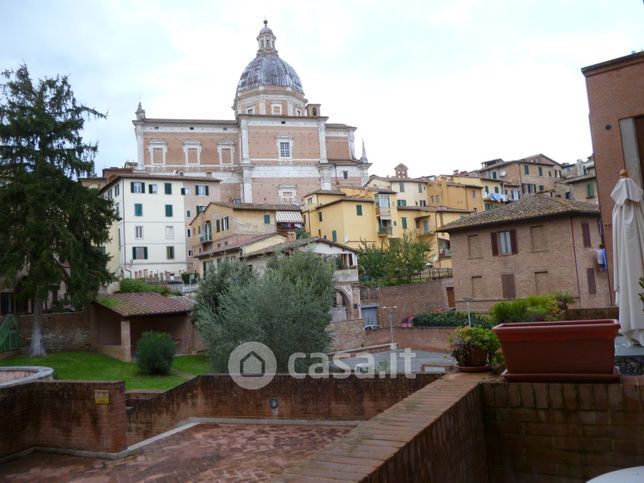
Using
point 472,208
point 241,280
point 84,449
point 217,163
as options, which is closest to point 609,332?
point 84,449

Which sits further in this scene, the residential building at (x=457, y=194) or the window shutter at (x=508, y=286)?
the residential building at (x=457, y=194)

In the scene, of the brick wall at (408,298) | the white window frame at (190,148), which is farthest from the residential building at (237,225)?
the white window frame at (190,148)

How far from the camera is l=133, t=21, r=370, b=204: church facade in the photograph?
213ft

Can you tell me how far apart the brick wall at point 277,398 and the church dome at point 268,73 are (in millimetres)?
64447

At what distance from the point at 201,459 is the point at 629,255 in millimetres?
7639

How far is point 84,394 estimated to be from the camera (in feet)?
37.4

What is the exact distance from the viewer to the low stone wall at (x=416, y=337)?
27.0 metres

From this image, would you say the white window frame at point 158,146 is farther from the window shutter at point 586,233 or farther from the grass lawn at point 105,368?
the window shutter at point 586,233

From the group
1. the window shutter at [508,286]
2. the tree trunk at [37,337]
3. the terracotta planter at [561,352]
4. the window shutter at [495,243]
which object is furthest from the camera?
the window shutter at [495,243]

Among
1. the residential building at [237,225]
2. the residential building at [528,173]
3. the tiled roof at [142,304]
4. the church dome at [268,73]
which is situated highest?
the church dome at [268,73]

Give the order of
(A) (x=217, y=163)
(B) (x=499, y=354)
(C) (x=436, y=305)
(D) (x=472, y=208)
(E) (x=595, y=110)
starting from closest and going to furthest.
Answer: (B) (x=499, y=354)
(E) (x=595, y=110)
(C) (x=436, y=305)
(D) (x=472, y=208)
(A) (x=217, y=163)

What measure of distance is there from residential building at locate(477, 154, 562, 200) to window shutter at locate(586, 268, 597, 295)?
118ft

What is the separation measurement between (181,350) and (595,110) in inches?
885

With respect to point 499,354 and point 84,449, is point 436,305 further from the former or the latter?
point 499,354
